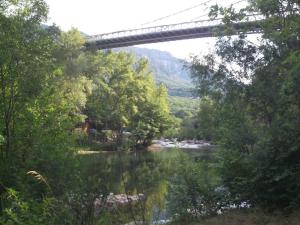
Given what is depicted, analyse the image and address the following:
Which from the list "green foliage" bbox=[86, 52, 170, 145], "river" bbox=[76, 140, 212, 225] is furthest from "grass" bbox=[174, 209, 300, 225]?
"green foliage" bbox=[86, 52, 170, 145]

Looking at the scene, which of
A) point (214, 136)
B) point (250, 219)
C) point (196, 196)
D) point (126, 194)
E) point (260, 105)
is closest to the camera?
point (126, 194)

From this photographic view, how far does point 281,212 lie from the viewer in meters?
6.52

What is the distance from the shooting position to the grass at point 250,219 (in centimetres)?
613

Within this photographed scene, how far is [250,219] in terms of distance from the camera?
6629 millimetres

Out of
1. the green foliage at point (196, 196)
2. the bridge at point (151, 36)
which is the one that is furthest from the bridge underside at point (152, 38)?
the green foliage at point (196, 196)

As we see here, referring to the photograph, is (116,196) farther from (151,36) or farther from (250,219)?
(151,36)

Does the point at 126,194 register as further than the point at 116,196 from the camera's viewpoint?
No

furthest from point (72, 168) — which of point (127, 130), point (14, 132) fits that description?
point (127, 130)

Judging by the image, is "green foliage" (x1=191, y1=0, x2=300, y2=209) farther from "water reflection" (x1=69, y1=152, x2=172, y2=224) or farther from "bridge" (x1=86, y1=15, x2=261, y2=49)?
"bridge" (x1=86, y1=15, x2=261, y2=49)

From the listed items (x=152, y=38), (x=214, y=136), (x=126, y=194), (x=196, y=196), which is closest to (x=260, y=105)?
(x=214, y=136)

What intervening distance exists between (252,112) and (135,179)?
10011 mm

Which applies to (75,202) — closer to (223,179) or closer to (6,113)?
(6,113)

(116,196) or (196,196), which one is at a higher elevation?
(196,196)

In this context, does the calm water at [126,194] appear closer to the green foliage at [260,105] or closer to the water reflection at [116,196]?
the water reflection at [116,196]
